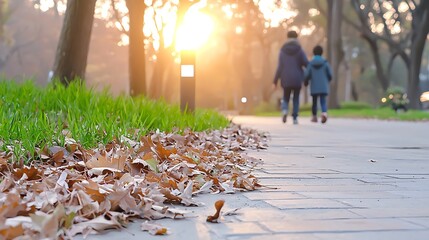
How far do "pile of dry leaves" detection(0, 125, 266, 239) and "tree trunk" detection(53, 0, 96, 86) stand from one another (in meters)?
4.74

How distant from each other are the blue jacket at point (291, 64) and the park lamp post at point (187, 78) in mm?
4051

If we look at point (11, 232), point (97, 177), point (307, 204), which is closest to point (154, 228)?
point (11, 232)

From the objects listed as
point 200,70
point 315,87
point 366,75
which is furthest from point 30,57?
point 315,87

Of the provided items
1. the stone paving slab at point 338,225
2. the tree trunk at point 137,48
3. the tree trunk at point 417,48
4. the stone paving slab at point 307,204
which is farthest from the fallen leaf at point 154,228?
the tree trunk at point 417,48

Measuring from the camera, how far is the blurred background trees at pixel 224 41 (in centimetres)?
2344

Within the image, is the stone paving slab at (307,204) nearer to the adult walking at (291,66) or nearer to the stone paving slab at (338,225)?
the stone paving slab at (338,225)

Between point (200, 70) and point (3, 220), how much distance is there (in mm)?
60286

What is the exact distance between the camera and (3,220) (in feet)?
8.66

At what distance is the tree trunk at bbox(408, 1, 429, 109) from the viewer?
2748 cm

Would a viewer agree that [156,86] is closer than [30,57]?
Yes

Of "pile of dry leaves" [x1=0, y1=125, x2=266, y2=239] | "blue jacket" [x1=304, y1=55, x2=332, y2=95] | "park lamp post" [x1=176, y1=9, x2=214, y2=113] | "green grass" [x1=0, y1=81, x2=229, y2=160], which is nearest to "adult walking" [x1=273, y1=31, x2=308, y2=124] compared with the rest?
"blue jacket" [x1=304, y1=55, x2=332, y2=95]

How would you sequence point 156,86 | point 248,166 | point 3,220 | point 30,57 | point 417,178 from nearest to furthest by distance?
point 3,220
point 417,178
point 248,166
point 156,86
point 30,57

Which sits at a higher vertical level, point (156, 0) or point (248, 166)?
point (156, 0)

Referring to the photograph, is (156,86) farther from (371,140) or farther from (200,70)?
(200,70)
